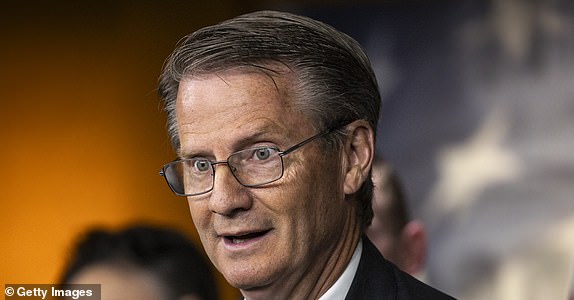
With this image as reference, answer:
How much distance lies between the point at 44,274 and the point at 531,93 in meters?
1.87

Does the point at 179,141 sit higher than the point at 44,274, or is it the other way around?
the point at 179,141

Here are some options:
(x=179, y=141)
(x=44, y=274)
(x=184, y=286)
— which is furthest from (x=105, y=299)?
(x=179, y=141)

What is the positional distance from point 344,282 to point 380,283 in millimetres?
73

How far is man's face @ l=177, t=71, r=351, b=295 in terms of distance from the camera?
2246 mm

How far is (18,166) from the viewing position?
4.39 metres

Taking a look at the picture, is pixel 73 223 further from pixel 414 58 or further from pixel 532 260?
pixel 532 260

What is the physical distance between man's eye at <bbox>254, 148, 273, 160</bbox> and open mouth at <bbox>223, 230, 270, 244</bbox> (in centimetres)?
14

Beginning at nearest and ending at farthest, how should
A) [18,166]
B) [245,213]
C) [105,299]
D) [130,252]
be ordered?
[245,213]
[105,299]
[130,252]
[18,166]

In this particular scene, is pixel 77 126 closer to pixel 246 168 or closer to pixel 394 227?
pixel 394 227

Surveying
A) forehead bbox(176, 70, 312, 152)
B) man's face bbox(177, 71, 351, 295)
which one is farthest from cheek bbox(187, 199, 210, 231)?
forehead bbox(176, 70, 312, 152)

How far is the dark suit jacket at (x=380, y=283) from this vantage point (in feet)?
7.76

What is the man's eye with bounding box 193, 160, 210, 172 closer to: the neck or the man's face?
the man's face

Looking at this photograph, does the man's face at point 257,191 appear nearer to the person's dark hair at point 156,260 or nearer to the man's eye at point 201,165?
the man's eye at point 201,165

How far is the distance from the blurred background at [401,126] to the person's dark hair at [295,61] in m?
1.87
